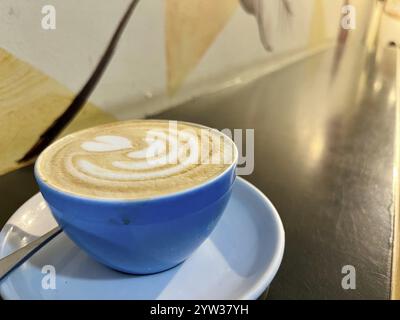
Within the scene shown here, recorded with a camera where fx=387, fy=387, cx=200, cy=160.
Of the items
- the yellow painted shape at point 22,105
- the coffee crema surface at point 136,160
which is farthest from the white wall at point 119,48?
the coffee crema surface at point 136,160

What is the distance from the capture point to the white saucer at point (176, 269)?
0.30 metres

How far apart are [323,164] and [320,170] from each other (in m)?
0.02

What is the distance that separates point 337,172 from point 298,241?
0.18 m

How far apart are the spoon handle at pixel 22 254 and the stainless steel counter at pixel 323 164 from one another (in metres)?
0.20

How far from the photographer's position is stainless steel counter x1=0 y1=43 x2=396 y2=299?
35 centimetres

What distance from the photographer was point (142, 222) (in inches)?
10.5

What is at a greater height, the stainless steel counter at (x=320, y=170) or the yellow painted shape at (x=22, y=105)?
the yellow painted shape at (x=22, y=105)

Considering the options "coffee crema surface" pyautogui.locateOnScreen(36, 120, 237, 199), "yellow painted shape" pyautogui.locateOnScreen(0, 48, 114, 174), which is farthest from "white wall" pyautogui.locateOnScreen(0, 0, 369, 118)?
"coffee crema surface" pyautogui.locateOnScreen(36, 120, 237, 199)

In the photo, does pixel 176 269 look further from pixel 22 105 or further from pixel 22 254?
pixel 22 105

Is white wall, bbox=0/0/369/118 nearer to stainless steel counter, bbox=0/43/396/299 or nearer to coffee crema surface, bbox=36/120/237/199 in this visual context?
stainless steel counter, bbox=0/43/396/299

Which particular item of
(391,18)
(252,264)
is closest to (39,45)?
(252,264)

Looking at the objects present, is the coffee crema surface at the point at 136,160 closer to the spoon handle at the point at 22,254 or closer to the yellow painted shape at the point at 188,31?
the spoon handle at the point at 22,254

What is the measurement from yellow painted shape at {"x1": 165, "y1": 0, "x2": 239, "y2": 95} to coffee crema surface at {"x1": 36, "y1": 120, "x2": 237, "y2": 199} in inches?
15.8
